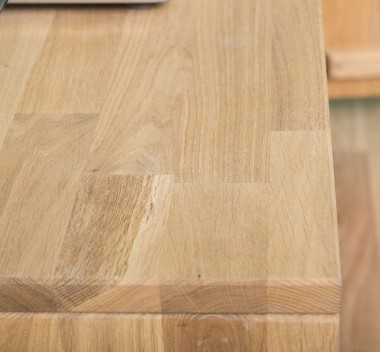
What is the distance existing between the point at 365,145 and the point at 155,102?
1.10m

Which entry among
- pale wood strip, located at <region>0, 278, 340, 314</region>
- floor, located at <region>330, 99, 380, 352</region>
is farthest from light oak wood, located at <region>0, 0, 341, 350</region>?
floor, located at <region>330, 99, 380, 352</region>

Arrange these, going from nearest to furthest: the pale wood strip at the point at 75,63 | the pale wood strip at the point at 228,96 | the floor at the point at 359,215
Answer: the pale wood strip at the point at 228,96 < the pale wood strip at the point at 75,63 < the floor at the point at 359,215

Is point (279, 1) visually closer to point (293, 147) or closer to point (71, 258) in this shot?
point (293, 147)

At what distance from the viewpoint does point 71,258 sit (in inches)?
29.5

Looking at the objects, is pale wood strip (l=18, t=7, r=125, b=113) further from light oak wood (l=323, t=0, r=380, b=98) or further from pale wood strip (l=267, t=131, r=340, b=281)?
light oak wood (l=323, t=0, r=380, b=98)

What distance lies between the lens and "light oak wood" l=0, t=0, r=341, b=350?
0.73 meters

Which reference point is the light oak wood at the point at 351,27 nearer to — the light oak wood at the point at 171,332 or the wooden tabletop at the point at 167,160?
the wooden tabletop at the point at 167,160

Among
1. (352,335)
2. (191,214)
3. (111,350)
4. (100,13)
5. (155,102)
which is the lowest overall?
(352,335)

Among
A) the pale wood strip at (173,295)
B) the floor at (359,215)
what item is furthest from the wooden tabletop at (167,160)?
the floor at (359,215)

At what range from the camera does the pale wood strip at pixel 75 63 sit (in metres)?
0.96

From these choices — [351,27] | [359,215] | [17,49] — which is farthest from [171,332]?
[351,27]

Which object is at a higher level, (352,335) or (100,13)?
(100,13)

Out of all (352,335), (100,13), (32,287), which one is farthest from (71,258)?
(352,335)

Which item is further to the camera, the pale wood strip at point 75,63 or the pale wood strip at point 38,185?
the pale wood strip at point 75,63
